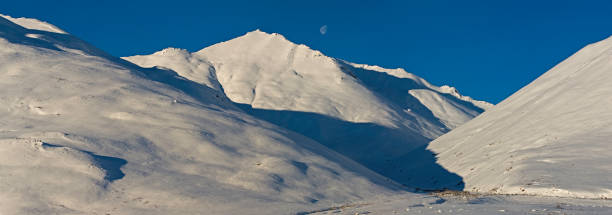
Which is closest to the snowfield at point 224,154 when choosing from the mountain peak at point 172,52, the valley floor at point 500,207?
the valley floor at point 500,207

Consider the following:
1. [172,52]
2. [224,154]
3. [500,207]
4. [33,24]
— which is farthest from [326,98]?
[500,207]

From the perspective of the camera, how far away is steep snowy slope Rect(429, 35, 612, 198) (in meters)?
38.4

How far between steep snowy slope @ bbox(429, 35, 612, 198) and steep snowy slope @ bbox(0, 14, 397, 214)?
11100 millimetres

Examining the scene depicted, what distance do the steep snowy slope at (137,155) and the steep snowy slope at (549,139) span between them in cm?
1110

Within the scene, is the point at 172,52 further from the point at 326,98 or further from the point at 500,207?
the point at 500,207

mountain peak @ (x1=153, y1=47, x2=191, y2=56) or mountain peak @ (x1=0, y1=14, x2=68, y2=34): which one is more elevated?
mountain peak @ (x1=153, y1=47, x2=191, y2=56)

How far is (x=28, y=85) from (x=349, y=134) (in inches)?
2705

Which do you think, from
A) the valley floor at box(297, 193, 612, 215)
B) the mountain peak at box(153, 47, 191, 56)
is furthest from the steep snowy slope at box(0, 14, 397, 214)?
the mountain peak at box(153, 47, 191, 56)

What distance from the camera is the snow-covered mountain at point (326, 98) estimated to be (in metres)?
98.9

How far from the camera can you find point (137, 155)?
Answer: 121 ft

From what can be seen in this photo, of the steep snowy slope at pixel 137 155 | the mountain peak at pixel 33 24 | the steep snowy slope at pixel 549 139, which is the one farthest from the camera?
the mountain peak at pixel 33 24

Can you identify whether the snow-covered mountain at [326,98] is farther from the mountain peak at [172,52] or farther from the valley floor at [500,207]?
the valley floor at [500,207]

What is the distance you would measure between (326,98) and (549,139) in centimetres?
7706

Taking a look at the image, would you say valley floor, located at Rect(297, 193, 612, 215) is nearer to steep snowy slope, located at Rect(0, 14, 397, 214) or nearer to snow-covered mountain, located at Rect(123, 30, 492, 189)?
steep snowy slope, located at Rect(0, 14, 397, 214)
